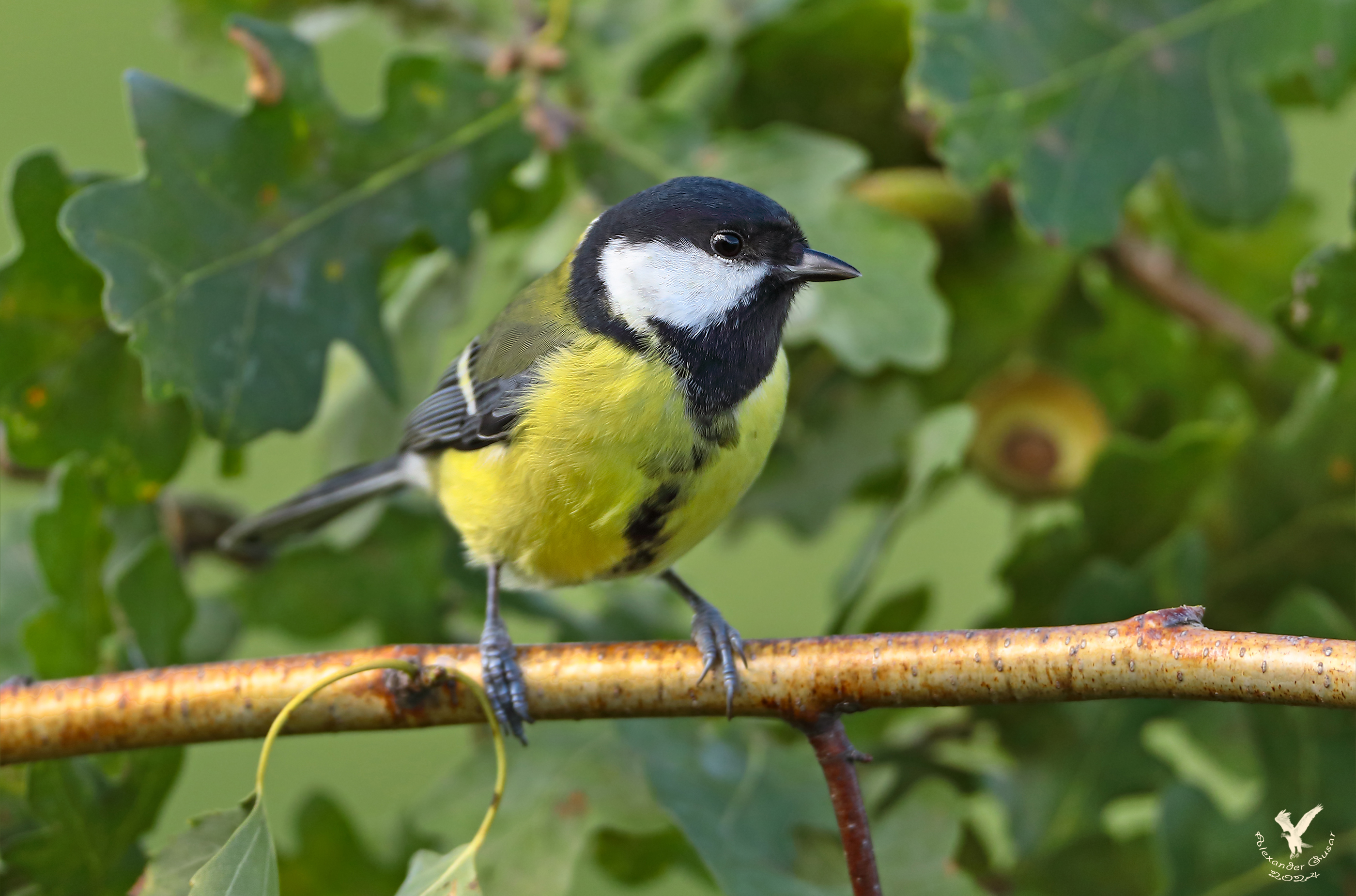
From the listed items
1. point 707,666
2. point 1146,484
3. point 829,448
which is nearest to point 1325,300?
point 1146,484

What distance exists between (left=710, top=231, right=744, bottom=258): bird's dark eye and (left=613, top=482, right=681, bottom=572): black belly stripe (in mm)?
229

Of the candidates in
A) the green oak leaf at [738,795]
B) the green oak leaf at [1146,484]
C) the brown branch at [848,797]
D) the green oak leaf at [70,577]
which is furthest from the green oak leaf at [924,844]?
the green oak leaf at [70,577]

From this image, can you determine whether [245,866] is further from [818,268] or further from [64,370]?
[818,268]

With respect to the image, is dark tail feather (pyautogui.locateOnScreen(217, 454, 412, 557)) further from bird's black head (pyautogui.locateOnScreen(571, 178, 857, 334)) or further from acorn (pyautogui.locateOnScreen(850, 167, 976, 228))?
acorn (pyautogui.locateOnScreen(850, 167, 976, 228))

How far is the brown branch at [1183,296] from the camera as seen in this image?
4.80 ft

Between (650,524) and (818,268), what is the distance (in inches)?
10.9

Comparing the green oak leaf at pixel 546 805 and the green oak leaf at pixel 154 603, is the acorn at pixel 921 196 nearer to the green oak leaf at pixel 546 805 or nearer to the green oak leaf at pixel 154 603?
the green oak leaf at pixel 546 805

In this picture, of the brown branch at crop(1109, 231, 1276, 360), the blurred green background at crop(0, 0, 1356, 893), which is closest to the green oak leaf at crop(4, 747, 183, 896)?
the blurred green background at crop(0, 0, 1356, 893)

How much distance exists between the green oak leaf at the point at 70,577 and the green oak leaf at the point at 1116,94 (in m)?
0.84

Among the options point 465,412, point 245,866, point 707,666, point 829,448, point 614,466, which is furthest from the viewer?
point 829,448

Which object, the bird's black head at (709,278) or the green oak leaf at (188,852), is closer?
the green oak leaf at (188,852)

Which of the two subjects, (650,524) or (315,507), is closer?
(650,524)

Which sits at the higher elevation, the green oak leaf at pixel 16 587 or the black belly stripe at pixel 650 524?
the black belly stripe at pixel 650 524

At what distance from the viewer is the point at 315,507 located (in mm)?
1472
